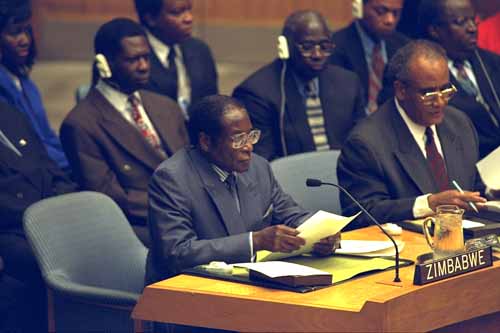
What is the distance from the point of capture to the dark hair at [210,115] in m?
4.49

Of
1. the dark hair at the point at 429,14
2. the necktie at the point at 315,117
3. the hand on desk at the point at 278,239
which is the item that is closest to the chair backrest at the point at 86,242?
the hand on desk at the point at 278,239

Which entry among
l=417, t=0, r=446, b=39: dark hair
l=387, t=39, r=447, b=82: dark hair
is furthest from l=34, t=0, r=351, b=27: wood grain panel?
l=387, t=39, r=447, b=82: dark hair

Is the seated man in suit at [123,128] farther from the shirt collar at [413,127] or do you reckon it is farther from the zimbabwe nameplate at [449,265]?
the zimbabwe nameplate at [449,265]

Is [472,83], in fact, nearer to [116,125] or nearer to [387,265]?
[116,125]

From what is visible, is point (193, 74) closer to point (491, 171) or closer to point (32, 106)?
point (32, 106)

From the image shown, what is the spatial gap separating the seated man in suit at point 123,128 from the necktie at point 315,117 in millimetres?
632

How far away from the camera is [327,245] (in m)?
4.32

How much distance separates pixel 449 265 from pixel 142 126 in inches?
87.2

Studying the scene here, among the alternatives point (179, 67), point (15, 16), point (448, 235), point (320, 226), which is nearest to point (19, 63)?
point (15, 16)

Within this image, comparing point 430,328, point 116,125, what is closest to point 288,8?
point 116,125

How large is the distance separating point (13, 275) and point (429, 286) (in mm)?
1996

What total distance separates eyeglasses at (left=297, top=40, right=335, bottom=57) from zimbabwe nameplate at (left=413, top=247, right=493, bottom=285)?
2110mm

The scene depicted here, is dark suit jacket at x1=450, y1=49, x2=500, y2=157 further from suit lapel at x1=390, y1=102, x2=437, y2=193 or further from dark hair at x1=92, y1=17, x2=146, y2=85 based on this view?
dark hair at x1=92, y1=17, x2=146, y2=85

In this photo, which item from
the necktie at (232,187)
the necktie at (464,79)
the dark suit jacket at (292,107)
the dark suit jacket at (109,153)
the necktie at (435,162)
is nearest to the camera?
the necktie at (232,187)
